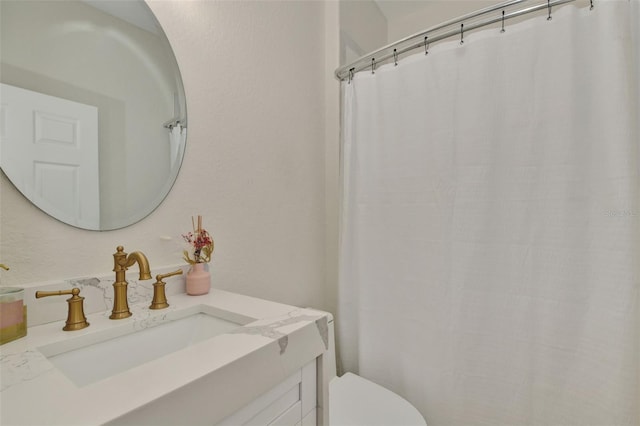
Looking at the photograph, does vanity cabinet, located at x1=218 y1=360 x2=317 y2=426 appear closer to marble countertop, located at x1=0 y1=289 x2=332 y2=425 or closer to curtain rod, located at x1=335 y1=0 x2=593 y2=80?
marble countertop, located at x1=0 y1=289 x2=332 y2=425

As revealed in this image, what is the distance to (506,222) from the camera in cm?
114

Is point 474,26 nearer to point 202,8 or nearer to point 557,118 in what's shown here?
point 557,118

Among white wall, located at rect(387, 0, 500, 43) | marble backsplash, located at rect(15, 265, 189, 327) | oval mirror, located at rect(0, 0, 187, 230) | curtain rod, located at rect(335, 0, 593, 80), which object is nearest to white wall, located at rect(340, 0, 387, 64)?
white wall, located at rect(387, 0, 500, 43)

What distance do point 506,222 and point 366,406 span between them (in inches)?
33.5

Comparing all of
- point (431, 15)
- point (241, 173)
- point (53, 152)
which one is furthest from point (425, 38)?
point (53, 152)

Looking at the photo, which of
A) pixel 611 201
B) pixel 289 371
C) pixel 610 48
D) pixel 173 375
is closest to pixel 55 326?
pixel 173 375

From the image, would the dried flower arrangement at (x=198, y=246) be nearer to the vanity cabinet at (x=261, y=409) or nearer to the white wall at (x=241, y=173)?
the white wall at (x=241, y=173)

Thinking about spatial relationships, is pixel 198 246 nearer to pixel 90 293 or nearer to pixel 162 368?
pixel 90 293

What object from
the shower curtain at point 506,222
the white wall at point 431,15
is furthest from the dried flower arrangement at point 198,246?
the white wall at point 431,15

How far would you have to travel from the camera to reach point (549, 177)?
1073mm

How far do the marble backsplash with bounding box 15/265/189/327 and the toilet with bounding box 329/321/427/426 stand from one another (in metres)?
0.74

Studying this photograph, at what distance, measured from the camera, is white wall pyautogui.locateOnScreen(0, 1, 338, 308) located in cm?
78

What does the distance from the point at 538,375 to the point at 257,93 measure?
4.85 feet

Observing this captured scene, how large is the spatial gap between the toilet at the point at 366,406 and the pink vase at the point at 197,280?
652 mm
